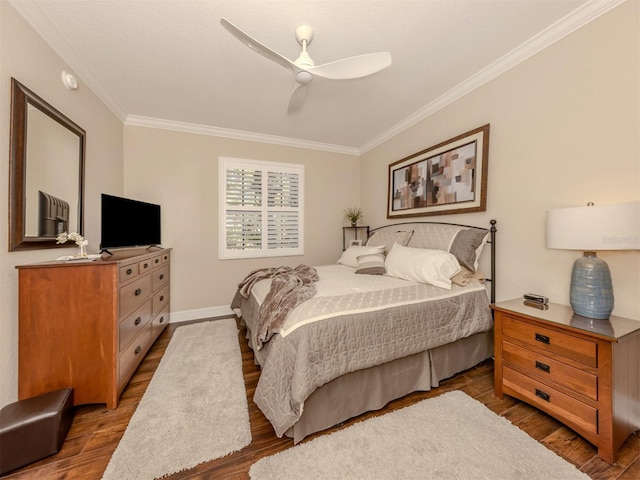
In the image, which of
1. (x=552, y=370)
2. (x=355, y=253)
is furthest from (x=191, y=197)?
(x=552, y=370)

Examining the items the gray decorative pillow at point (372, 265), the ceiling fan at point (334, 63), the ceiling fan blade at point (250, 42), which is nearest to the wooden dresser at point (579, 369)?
the gray decorative pillow at point (372, 265)

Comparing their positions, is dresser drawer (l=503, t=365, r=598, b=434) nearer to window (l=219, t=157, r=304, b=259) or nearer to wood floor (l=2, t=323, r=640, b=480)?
wood floor (l=2, t=323, r=640, b=480)

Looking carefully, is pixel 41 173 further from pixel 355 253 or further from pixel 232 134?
pixel 355 253

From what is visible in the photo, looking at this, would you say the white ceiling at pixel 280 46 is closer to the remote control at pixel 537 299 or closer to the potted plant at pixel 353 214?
the potted plant at pixel 353 214

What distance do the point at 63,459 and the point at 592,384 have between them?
2.90m

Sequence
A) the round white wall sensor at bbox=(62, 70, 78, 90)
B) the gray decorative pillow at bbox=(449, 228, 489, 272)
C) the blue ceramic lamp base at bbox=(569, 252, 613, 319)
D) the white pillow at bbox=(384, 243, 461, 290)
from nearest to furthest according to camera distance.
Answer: the blue ceramic lamp base at bbox=(569, 252, 613, 319) → the round white wall sensor at bbox=(62, 70, 78, 90) → the white pillow at bbox=(384, 243, 461, 290) → the gray decorative pillow at bbox=(449, 228, 489, 272)

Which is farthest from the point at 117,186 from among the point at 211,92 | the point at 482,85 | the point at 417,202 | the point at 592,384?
the point at 592,384

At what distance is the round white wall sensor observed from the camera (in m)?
1.97

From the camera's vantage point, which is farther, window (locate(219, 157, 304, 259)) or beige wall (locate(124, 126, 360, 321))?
window (locate(219, 157, 304, 259))

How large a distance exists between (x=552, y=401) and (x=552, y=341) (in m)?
0.37

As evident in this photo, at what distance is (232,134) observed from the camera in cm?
358

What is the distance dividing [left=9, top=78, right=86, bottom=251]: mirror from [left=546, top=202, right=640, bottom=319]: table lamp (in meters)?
3.37

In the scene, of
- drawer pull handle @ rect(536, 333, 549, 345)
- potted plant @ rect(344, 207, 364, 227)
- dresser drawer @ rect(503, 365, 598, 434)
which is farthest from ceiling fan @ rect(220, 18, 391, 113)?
potted plant @ rect(344, 207, 364, 227)

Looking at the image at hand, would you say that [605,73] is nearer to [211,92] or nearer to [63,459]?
[211,92]
